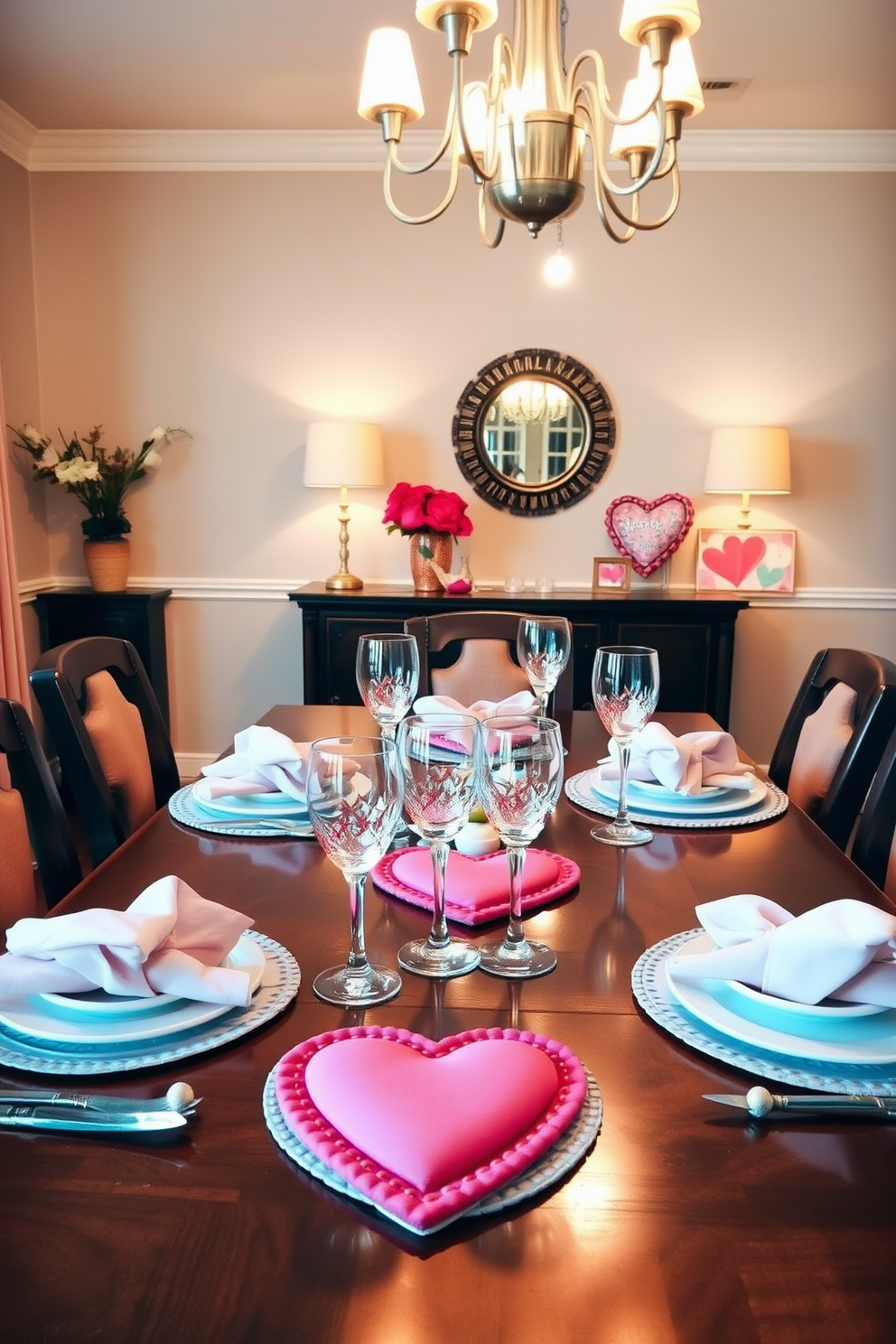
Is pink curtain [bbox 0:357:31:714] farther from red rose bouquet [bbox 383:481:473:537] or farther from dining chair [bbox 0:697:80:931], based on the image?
dining chair [bbox 0:697:80:931]

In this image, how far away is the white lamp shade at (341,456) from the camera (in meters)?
3.87

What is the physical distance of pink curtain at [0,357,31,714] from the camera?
140 inches

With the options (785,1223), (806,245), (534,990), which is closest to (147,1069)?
(534,990)

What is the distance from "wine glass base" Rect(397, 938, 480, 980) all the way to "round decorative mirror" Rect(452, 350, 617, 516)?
333 cm

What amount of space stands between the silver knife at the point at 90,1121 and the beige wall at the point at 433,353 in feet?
11.9

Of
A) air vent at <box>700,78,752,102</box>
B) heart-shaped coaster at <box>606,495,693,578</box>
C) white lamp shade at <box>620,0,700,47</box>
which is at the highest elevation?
air vent at <box>700,78,752,102</box>

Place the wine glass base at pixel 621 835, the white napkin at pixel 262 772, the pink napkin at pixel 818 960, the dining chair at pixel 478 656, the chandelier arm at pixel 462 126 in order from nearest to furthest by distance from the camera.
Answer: the pink napkin at pixel 818 960 < the wine glass base at pixel 621 835 < the white napkin at pixel 262 772 < the chandelier arm at pixel 462 126 < the dining chair at pixel 478 656

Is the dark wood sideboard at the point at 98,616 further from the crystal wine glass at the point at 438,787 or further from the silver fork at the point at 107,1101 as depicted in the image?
the silver fork at the point at 107,1101

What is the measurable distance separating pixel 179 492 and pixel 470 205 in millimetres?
1658

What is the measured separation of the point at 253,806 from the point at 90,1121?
793 mm

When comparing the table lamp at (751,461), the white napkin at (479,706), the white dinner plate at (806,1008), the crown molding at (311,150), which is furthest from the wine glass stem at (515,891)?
the crown molding at (311,150)

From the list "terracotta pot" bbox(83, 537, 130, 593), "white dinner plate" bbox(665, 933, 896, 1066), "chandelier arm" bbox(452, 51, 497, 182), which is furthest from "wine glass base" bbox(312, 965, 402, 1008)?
"terracotta pot" bbox(83, 537, 130, 593)

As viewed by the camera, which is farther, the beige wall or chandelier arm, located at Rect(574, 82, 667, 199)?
the beige wall

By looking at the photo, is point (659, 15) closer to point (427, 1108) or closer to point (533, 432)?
point (427, 1108)
